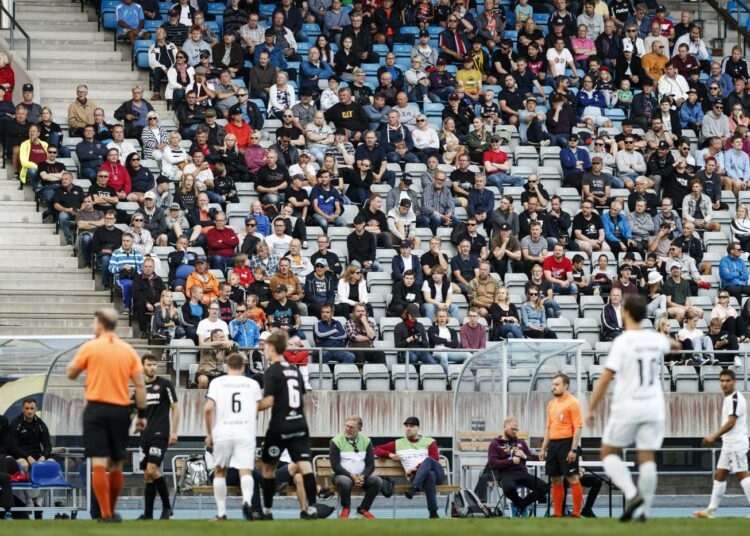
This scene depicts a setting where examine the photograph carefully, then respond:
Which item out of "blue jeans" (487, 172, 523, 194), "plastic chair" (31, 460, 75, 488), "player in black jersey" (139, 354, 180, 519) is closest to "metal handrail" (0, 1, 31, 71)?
"blue jeans" (487, 172, 523, 194)

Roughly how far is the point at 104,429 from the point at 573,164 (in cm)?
1599

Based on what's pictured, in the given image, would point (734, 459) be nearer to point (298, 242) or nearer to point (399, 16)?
point (298, 242)

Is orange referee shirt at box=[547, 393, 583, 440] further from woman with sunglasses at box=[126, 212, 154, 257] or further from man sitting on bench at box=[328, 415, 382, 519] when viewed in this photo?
woman with sunglasses at box=[126, 212, 154, 257]

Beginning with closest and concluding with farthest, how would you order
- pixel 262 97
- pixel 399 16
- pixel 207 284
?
1. pixel 207 284
2. pixel 262 97
3. pixel 399 16

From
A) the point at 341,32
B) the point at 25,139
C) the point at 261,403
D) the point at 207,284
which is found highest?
the point at 341,32

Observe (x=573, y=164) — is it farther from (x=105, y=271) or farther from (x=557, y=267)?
(x=105, y=271)

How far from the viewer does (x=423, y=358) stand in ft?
78.4

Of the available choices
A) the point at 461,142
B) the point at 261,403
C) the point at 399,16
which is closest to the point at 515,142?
the point at 461,142

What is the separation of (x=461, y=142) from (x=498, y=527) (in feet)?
50.7

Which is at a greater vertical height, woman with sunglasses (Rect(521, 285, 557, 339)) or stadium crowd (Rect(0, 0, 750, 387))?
stadium crowd (Rect(0, 0, 750, 387))

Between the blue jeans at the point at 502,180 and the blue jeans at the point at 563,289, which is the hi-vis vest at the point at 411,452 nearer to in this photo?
the blue jeans at the point at 563,289

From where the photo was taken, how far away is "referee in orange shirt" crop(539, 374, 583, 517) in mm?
18609

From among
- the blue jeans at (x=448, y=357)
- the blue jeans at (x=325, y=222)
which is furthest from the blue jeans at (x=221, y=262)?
the blue jeans at (x=448, y=357)

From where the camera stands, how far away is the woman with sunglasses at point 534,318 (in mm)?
24875
